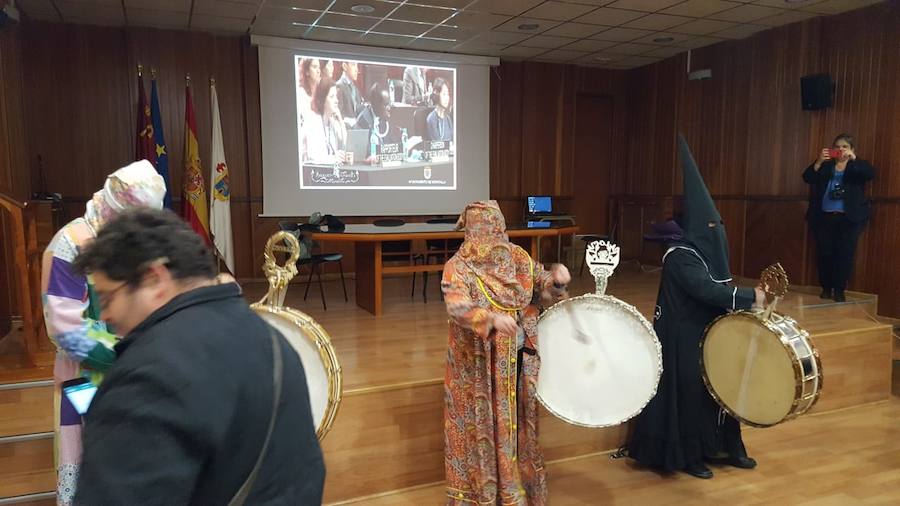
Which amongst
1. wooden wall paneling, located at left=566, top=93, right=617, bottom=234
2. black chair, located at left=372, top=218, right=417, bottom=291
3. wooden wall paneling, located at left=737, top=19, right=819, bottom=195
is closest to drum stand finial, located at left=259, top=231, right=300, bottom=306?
black chair, located at left=372, top=218, right=417, bottom=291

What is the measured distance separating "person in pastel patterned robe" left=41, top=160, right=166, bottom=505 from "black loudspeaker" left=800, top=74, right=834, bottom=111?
595 centimetres

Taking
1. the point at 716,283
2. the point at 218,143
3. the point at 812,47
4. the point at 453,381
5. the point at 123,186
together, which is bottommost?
the point at 453,381

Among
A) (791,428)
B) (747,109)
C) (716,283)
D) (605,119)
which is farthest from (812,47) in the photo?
(716,283)

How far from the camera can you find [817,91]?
18.5ft

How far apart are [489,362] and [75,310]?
4.58ft

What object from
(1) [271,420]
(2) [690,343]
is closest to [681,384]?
(2) [690,343]

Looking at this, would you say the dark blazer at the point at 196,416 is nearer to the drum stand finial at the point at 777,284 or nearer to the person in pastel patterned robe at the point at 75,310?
the person in pastel patterned robe at the point at 75,310

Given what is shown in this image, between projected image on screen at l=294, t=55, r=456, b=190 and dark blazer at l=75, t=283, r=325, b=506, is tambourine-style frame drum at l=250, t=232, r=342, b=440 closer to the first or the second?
dark blazer at l=75, t=283, r=325, b=506

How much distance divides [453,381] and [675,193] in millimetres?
6139

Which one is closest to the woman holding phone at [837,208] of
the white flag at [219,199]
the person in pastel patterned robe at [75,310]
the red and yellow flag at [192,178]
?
the person in pastel patterned robe at [75,310]

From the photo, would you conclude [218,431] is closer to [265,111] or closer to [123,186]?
[123,186]

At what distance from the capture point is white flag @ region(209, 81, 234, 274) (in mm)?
5914

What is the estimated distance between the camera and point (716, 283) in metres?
2.73

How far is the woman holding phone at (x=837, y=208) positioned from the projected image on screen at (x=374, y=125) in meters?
3.94
